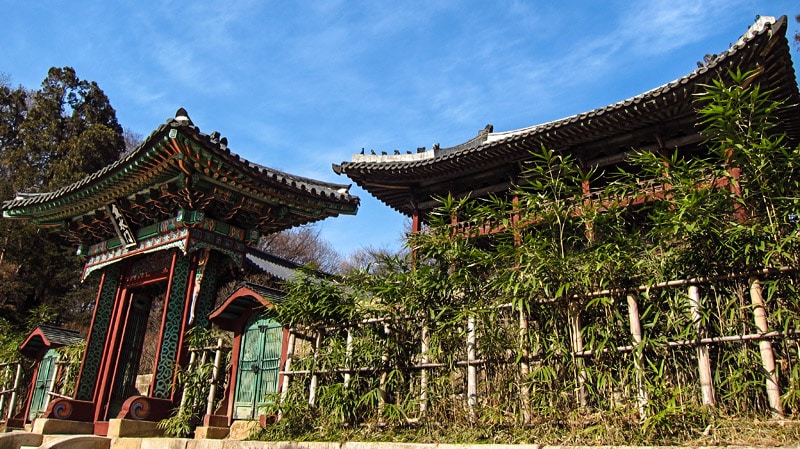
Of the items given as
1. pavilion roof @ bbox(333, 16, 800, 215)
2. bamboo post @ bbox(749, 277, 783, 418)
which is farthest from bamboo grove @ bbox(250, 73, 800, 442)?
pavilion roof @ bbox(333, 16, 800, 215)

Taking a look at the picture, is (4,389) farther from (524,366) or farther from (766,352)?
(766,352)

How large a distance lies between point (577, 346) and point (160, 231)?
23.7 feet

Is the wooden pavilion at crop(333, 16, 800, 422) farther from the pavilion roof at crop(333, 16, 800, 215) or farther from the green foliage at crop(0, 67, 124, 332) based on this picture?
the green foliage at crop(0, 67, 124, 332)

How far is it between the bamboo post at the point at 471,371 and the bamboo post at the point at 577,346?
81 cm

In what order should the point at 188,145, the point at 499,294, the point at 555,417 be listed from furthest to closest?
the point at 188,145
the point at 499,294
the point at 555,417

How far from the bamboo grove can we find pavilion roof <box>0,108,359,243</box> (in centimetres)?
386

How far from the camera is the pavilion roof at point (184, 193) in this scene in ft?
26.1

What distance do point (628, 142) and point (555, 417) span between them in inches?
302

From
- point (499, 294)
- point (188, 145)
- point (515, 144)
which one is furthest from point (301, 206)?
point (499, 294)

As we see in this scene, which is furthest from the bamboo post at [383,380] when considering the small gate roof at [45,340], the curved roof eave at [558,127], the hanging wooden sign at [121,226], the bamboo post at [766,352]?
the small gate roof at [45,340]

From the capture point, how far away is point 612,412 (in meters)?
3.68

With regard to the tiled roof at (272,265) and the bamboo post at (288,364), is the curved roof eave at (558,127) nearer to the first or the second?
the tiled roof at (272,265)

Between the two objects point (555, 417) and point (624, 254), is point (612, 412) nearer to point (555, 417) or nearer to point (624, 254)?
point (555, 417)

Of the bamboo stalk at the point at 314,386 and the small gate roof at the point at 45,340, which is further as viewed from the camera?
the small gate roof at the point at 45,340
